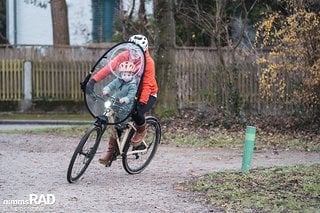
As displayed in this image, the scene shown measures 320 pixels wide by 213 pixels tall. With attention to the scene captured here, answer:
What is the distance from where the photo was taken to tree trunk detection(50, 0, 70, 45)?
27641 millimetres

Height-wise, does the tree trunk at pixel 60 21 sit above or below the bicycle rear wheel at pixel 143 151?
above

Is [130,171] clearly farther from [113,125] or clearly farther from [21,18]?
[21,18]

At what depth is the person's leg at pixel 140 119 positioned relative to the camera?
940 cm

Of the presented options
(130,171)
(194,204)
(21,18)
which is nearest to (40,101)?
(21,18)

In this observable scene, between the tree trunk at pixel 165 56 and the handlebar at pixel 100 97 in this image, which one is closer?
the handlebar at pixel 100 97

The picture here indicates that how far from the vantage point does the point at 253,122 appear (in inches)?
685

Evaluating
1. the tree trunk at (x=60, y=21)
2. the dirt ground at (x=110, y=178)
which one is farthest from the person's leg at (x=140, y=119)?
the tree trunk at (x=60, y=21)

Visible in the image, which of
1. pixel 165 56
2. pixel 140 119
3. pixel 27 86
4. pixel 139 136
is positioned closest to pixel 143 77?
pixel 140 119

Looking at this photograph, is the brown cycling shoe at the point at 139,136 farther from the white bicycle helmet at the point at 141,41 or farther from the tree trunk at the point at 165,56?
the tree trunk at the point at 165,56

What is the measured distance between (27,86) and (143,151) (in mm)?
16964

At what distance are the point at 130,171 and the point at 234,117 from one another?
793 centimetres

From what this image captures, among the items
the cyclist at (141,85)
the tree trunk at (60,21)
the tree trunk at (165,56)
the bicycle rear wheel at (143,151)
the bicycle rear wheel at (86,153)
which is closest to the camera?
the bicycle rear wheel at (86,153)

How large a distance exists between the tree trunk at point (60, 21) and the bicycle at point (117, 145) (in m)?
18.0

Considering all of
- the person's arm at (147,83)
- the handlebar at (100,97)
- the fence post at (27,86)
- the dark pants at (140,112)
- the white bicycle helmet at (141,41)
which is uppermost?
the white bicycle helmet at (141,41)
